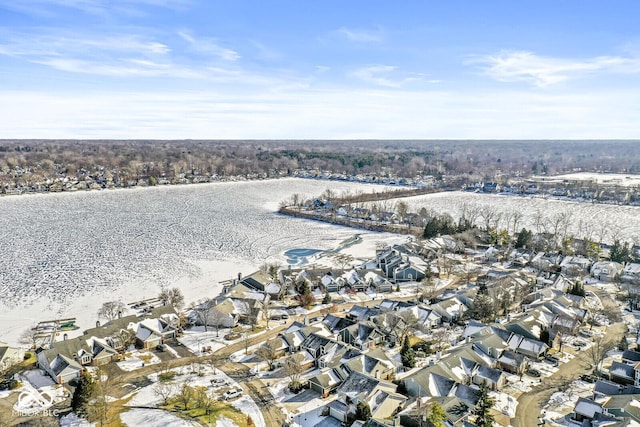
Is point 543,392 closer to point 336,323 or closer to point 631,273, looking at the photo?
point 336,323

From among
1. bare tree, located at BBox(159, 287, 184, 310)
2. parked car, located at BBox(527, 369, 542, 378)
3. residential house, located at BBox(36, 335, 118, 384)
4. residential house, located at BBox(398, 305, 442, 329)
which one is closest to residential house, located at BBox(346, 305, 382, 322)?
residential house, located at BBox(398, 305, 442, 329)

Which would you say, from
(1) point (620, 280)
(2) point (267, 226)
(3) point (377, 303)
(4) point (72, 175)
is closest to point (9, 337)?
(3) point (377, 303)

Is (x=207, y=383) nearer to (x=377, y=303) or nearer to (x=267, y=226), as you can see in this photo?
(x=377, y=303)

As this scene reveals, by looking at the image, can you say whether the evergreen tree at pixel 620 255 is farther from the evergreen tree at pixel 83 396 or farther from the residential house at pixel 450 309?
the evergreen tree at pixel 83 396

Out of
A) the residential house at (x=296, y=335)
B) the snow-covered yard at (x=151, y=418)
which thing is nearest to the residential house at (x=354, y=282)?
the residential house at (x=296, y=335)

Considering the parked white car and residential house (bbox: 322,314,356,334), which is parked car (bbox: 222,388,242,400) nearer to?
the parked white car
